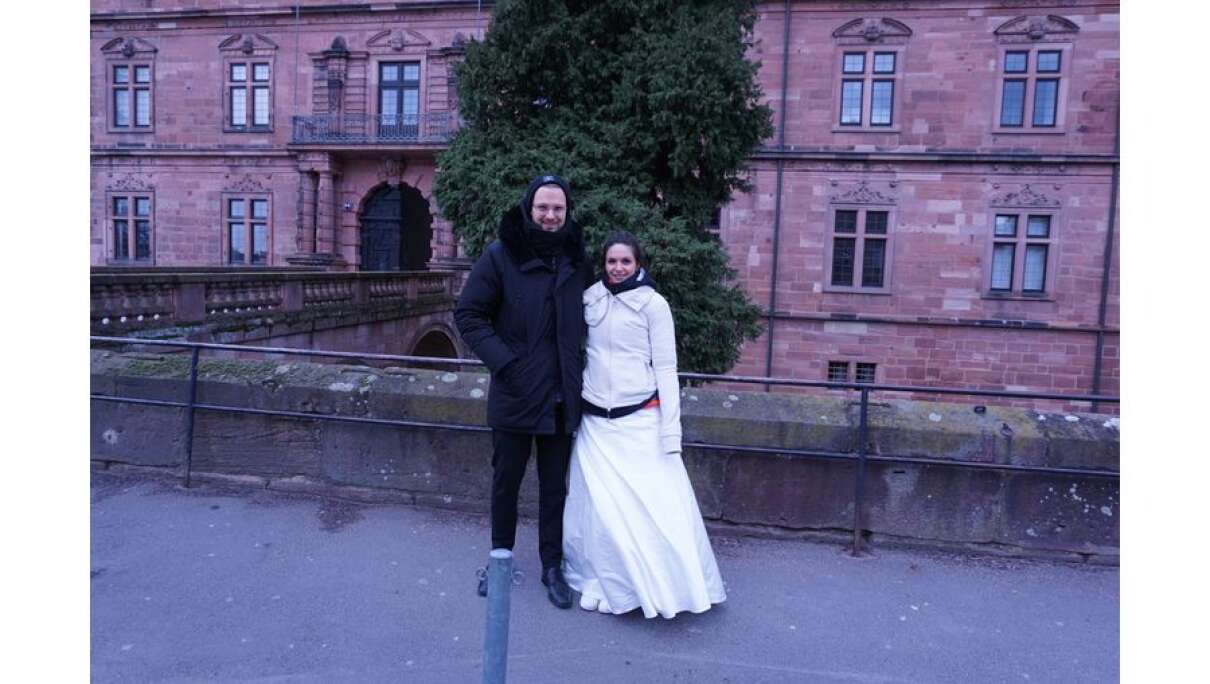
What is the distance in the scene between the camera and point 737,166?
940cm

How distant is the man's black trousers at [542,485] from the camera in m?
3.29

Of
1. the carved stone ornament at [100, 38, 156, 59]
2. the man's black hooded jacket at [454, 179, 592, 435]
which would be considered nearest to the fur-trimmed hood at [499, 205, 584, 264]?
the man's black hooded jacket at [454, 179, 592, 435]

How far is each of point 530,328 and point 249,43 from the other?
22.1 m

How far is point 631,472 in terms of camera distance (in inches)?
124

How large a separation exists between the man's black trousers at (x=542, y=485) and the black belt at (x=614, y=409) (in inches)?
5.8

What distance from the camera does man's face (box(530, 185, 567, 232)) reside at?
3152 millimetres

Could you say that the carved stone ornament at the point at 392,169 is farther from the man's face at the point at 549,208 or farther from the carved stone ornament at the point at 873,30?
the man's face at the point at 549,208

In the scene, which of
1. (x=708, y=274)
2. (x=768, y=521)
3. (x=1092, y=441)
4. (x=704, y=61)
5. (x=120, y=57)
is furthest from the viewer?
(x=120, y=57)

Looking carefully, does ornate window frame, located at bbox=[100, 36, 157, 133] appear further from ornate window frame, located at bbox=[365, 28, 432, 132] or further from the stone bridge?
the stone bridge

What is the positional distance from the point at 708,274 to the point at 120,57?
2179cm

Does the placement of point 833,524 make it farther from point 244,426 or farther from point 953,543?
point 244,426

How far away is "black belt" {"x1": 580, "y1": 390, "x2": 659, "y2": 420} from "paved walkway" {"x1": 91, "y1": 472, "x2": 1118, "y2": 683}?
86 cm

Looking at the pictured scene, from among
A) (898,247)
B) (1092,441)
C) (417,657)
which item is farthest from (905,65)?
(417,657)

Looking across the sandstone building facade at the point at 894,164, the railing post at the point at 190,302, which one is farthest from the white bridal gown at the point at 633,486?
the sandstone building facade at the point at 894,164
